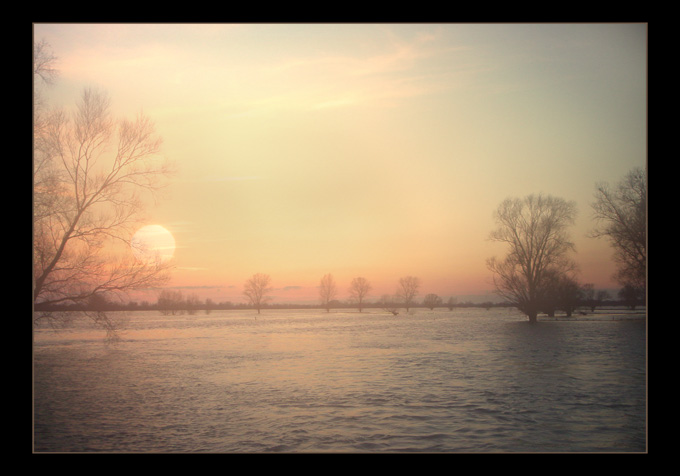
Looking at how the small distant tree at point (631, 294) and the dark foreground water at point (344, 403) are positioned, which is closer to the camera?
the dark foreground water at point (344, 403)

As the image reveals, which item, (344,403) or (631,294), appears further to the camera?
(631,294)

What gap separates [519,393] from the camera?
1046cm

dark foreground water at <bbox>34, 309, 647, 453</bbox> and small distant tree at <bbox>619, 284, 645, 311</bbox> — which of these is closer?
dark foreground water at <bbox>34, 309, 647, 453</bbox>
